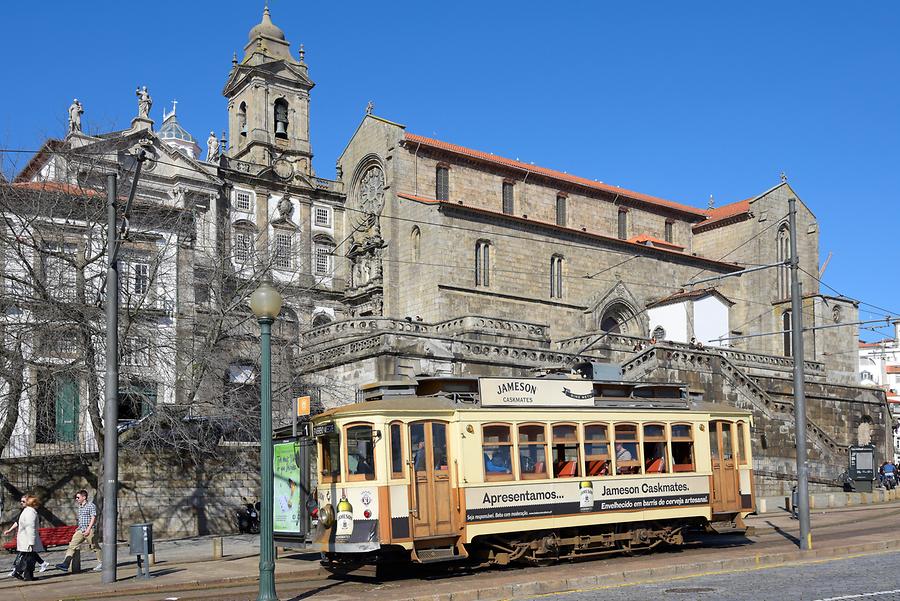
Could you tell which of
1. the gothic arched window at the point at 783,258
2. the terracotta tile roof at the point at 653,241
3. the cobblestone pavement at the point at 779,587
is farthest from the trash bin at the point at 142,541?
the gothic arched window at the point at 783,258

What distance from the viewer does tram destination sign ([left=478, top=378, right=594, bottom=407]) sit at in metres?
17.4

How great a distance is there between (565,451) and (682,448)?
116 inches

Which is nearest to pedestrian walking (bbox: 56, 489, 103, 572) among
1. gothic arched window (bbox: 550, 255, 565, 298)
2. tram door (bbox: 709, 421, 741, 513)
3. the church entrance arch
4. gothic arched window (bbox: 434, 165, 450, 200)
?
tram door (bbox: 709, 421, 741, 513)

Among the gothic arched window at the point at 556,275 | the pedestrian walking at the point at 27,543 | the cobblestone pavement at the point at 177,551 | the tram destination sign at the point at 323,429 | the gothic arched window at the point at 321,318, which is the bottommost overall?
the cobblestone pavement at the point at 177,551

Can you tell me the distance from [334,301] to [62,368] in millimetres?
29119

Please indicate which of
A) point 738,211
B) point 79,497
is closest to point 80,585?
point 79,497

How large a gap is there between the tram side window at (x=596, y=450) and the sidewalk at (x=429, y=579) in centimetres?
164

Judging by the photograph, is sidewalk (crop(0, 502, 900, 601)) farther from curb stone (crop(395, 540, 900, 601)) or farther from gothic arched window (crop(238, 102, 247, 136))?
gothic arched window (crop(238, 102, 247, 136))

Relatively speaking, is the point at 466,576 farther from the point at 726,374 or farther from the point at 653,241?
the point at 653,241

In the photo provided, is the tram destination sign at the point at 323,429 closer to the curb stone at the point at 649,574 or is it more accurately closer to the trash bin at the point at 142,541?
the trash bin at the point at 142,541

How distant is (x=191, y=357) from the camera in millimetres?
25328

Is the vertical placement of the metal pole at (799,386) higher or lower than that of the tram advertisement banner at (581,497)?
higher

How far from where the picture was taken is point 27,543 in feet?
56.6

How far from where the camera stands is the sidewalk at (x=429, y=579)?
48.0 feet
